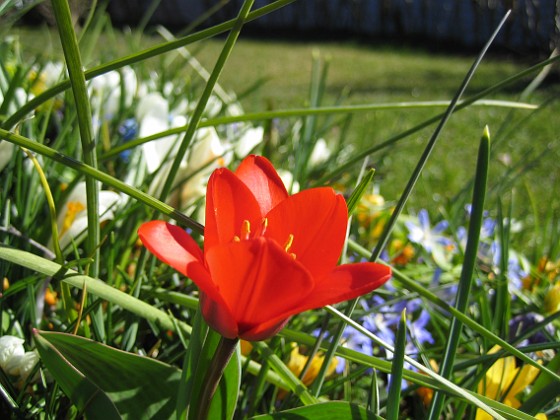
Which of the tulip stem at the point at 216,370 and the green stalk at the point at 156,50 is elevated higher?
the green stalk at the point at 156,50

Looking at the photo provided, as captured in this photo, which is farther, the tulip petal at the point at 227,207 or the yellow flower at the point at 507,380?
the yellow flower at the point at 507,380

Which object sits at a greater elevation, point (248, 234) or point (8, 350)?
point (248, 234)

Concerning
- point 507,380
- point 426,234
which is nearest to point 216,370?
point 507,380

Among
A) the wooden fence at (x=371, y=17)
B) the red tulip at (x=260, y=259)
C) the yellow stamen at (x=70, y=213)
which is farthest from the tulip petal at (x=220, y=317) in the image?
the wooden fence at (x=371, y=17)

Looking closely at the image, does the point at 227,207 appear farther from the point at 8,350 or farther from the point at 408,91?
the point at 408,91

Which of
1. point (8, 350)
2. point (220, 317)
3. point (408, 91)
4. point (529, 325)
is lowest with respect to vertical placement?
point (408, 91)

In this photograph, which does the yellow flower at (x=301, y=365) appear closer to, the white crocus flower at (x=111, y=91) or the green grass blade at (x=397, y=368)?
the green grass blade at (x=397, y=368)
